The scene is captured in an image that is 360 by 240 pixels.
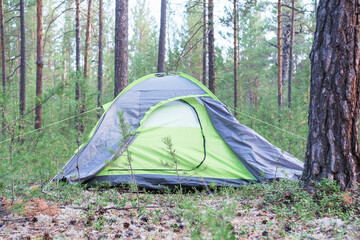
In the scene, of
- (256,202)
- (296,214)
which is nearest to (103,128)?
(256,202)

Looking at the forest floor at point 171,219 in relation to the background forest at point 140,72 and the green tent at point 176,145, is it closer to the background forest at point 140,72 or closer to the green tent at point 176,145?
the background forest at point 140,72

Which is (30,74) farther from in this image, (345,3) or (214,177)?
(345,3)

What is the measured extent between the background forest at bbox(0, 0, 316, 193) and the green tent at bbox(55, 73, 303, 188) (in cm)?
43

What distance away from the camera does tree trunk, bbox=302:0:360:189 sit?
2.70 metres

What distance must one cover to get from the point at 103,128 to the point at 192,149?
4.47 feet

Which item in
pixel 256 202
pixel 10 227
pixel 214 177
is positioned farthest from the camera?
pixel 214 177

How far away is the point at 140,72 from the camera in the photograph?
14.6 m

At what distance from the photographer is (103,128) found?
4.32 m

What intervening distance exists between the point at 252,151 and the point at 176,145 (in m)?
1.10

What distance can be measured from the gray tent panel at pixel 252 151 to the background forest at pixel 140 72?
0.89 meters

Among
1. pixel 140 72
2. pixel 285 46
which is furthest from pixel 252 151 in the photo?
pixel 285 46

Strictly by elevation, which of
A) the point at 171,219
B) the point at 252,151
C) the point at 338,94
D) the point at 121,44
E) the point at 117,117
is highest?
the point at 121,44

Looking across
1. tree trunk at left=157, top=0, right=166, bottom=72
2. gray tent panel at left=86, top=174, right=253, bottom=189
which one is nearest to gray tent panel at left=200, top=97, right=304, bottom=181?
gray tent panel at left=86, top=174, right=253, bottom=189

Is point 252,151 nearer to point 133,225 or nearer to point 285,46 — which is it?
point 133,225
